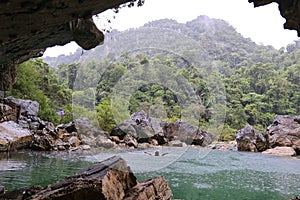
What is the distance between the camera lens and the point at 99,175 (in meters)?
3.01

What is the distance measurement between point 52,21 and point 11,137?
7.84 m

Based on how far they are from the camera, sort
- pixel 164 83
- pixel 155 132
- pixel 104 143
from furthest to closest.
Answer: pixel 155 132
pixel 104 143
pixel 164 83

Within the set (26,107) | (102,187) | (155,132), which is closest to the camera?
(102,187)

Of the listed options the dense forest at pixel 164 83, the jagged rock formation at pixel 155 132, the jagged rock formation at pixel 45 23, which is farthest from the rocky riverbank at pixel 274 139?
the jagged rock formation at pixel 45 23

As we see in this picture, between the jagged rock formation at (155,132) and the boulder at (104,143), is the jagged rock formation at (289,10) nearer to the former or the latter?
the boulder at (104,143)

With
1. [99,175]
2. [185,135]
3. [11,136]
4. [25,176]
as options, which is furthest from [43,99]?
[99,175]

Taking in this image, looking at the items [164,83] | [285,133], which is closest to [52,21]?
[164,83]

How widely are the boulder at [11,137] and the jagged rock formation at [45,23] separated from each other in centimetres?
607

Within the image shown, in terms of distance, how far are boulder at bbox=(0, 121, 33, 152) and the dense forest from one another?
2.18m

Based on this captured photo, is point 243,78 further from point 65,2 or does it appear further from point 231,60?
point 65,2

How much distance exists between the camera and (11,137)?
8.94 meters

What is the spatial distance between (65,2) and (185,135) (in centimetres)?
1683

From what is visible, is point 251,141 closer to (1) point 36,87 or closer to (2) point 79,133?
(2) point 79,133

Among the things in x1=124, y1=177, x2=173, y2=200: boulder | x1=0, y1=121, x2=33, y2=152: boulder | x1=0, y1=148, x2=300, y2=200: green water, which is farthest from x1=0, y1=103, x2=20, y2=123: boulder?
x1=124, y1=177, x2=173, y2=200: boulder
